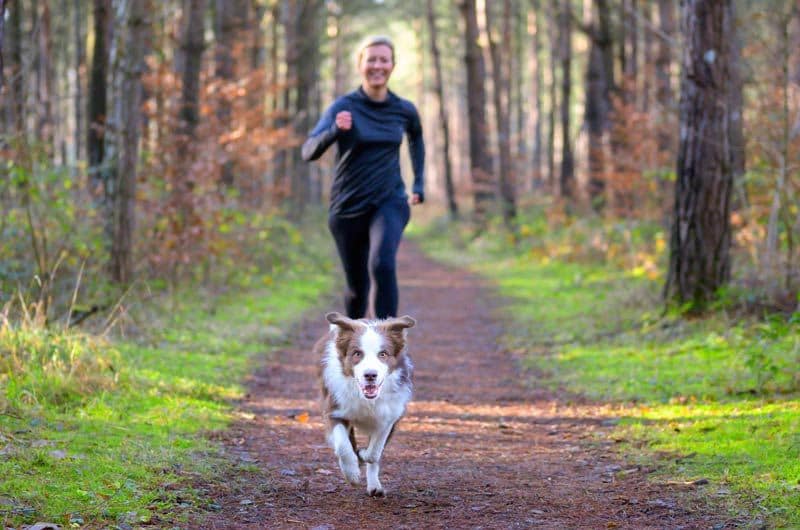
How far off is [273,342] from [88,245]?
7.44ft

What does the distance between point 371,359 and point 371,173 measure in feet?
6.88

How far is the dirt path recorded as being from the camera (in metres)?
4.74

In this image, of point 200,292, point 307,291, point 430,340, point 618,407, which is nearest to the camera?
point 618,407

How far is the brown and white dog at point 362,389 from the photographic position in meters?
5.01

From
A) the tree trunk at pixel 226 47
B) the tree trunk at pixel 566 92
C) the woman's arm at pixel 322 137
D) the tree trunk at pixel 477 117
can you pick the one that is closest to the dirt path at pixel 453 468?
the woman's arm at pixel 322 137

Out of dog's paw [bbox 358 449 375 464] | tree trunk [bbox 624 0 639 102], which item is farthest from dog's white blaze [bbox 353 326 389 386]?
tree trunk [bbox 624 0 639 102]

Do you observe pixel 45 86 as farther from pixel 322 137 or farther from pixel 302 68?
pixel 322 137

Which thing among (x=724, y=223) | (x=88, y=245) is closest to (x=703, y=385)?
(x=724, y=223)

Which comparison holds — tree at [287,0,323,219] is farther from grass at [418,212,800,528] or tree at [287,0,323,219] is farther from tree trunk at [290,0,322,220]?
grass at [418,212,800,528]

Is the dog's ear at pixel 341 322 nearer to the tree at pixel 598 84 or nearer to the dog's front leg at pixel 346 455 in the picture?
the dog's front leg at pixel 346 455

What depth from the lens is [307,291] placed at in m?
15.6

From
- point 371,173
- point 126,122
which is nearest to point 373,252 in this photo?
point 371,173

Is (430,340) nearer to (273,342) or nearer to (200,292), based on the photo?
(273,342)

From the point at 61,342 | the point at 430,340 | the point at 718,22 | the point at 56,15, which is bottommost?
the point at 430,340
